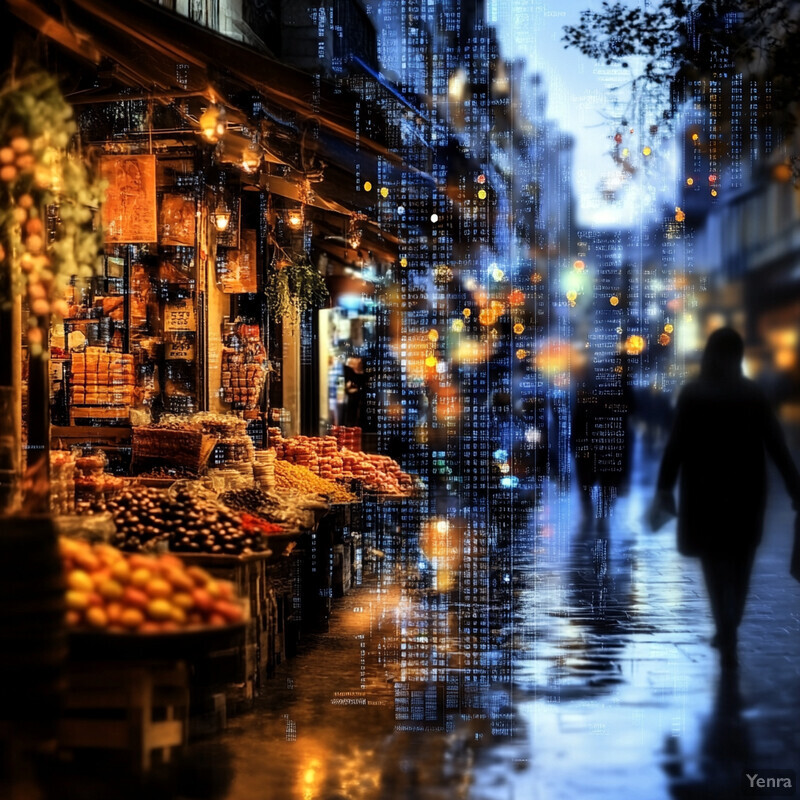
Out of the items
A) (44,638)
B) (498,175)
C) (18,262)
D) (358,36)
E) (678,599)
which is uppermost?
(358,36)

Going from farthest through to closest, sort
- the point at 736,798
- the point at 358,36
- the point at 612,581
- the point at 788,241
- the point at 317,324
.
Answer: the point at 788,241
the point at 358,36
the point at 317,324
the point at 612,581
the point at 736,798

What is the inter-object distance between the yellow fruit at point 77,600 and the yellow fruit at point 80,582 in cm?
4

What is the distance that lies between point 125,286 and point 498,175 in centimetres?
1857

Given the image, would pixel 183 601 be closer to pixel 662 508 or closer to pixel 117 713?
pixel 117 713

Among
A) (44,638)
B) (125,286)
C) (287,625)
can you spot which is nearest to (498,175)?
(125,286)

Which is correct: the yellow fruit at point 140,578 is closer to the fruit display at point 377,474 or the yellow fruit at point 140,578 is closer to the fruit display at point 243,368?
the fruit display at point 377,474

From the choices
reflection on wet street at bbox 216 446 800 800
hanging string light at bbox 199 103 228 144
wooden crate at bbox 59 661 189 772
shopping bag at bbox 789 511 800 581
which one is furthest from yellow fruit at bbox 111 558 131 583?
hanging string light at bbox 199 103 228 144

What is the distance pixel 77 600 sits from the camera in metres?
4.44

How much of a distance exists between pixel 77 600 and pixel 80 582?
118 millimetres

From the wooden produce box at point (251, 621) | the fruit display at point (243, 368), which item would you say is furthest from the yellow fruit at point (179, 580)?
the fruit display at point (243, 368)

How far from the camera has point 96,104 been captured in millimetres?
11148

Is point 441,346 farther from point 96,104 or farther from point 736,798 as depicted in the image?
point 736,798

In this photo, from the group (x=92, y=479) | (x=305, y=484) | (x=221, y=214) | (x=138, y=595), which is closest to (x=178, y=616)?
(x=138, y=595)

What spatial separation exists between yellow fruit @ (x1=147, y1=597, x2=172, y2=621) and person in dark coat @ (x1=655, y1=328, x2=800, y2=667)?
4085 mm
